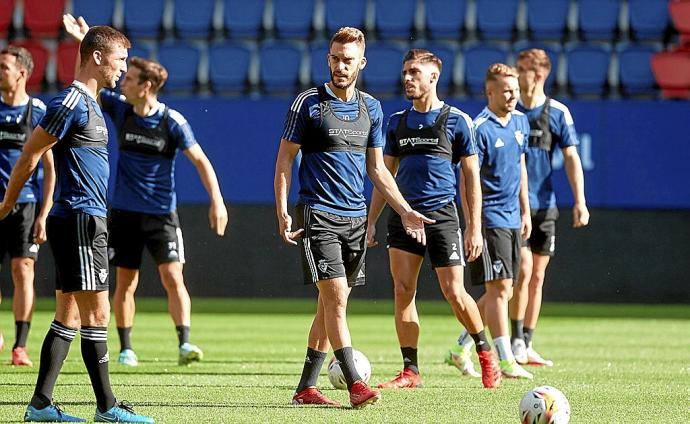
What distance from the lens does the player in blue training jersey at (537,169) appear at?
11.6 m

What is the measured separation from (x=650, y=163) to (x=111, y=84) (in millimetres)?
13085

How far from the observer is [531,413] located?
6.88 m

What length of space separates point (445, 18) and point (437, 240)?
12.7 meters

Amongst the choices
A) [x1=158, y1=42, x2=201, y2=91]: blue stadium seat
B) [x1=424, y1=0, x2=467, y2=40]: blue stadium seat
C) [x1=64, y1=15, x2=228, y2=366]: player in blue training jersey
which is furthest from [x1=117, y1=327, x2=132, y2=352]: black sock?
[x1=424, y1=0, x2=467, y2=40]: blue stadium seat

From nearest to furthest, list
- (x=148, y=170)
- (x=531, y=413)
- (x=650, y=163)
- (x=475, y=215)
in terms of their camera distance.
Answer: (x=531, y=413) < (x=475, y=215) < (x=148, y=170) < (x=650, y=163)

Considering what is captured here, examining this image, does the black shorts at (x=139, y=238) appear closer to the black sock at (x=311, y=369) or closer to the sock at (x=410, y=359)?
the sock at (x=410, y=359)

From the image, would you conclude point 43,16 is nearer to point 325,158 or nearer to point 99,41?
point 325,158

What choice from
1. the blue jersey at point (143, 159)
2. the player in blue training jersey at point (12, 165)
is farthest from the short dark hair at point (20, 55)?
the blue jersey at point (143, 159)

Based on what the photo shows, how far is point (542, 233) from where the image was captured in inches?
468

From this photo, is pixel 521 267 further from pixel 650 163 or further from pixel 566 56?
pixel 566 56

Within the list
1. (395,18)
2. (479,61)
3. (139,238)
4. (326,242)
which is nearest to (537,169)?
(139,238)

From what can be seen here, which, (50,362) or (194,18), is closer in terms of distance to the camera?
(50,362)

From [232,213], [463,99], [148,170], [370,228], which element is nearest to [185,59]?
[232,213]

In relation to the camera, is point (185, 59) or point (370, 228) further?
point (185, 59)
